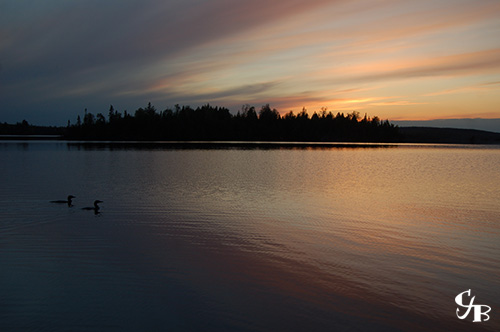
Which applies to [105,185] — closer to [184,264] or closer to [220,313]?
[184,264]

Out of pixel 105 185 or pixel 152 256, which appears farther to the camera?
pixel 105 185

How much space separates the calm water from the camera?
8.86 metres

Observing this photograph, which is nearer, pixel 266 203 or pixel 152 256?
pixel 152 256

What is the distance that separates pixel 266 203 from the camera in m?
24.5

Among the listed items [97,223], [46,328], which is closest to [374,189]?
[97,223]

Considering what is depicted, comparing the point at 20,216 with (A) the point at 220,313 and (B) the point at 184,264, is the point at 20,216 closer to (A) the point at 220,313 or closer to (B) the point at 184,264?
(B) the point at 184,264

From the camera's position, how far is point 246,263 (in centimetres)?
1257

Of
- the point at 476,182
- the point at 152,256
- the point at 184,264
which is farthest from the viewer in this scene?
the point at 476,182

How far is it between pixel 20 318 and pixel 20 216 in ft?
43.3

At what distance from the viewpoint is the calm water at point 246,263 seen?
8859 mm

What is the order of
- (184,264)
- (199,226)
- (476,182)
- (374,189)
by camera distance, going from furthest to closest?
(476,182) → (374,189) → (199,226) → (184,264)

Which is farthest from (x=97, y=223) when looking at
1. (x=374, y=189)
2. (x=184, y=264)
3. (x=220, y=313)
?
(x=374, y=189)

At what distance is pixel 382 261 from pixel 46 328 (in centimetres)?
1038

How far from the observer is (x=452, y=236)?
54.3 ft
